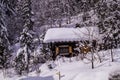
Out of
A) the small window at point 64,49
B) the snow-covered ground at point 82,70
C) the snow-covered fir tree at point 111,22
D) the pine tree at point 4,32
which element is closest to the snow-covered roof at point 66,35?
the small window at point 64,49

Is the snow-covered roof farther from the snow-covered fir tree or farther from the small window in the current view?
the snow-covered fir tree

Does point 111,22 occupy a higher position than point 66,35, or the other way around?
point 111,22

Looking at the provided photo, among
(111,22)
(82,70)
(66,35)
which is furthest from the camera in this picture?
(66,35)

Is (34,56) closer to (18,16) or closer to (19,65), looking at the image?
(19,65)

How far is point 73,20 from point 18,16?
1394 centimetres

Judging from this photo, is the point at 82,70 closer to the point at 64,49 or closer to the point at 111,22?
the point at 111,22

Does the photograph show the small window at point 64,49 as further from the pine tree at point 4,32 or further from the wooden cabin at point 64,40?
the pine tree at point 4,32

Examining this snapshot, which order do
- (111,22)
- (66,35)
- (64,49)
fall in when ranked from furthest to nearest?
(64,49)
(66,35)
(111,22)

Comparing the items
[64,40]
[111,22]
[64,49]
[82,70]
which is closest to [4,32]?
[64,49]

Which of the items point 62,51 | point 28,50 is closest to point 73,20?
point 28,50

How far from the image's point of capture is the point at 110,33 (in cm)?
3094

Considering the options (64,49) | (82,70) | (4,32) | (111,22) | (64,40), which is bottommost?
(82,70)

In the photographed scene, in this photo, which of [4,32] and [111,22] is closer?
[111,22]

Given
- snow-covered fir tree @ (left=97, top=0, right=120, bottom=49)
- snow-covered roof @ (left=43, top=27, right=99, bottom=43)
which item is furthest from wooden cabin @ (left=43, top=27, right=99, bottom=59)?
snow-covered fir tree @ (left=97, top=0, right=120, bottom=49)
